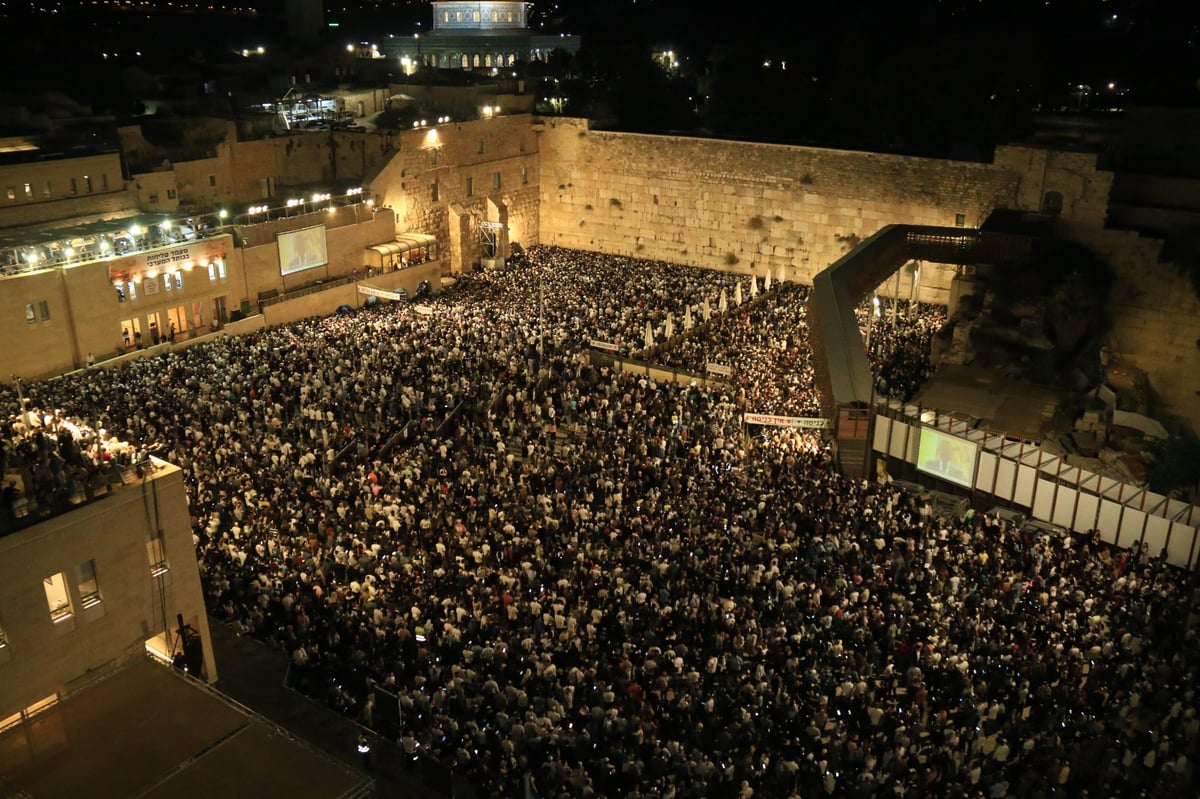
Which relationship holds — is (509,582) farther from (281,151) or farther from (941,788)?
(281,151)

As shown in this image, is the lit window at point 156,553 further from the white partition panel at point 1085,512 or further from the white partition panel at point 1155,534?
the white partition panel at point 1155,534

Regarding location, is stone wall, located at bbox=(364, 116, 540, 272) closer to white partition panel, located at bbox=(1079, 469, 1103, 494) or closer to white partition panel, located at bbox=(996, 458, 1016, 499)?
white partition panel, located at bbox=(996, 458, 1016, 499)

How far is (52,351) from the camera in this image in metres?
23.0

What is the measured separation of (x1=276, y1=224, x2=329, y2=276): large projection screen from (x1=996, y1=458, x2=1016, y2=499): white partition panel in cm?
2064

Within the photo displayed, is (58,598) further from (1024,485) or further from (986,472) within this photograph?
(1024,485)

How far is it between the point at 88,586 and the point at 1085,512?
14843 mm

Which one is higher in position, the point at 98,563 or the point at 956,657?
the point at 98,563

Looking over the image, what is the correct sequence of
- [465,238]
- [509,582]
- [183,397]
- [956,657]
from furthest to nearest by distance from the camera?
[465,238], [183,397], [509,582], [956,657]

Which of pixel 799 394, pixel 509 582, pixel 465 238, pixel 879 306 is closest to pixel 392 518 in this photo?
pixel 509 582

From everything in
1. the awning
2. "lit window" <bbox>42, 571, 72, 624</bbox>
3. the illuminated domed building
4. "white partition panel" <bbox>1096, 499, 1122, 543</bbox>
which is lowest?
"white partition panel" <bbox>1096, 499, 1122, 543</bbox>

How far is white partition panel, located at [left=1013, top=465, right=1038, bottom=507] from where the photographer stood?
1669 cm

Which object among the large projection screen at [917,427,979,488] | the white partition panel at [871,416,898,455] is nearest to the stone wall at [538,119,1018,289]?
the white partition panel at [871,416,898,455]

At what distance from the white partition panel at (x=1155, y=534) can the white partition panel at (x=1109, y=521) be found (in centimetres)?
48

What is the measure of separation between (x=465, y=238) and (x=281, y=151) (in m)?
6.84
